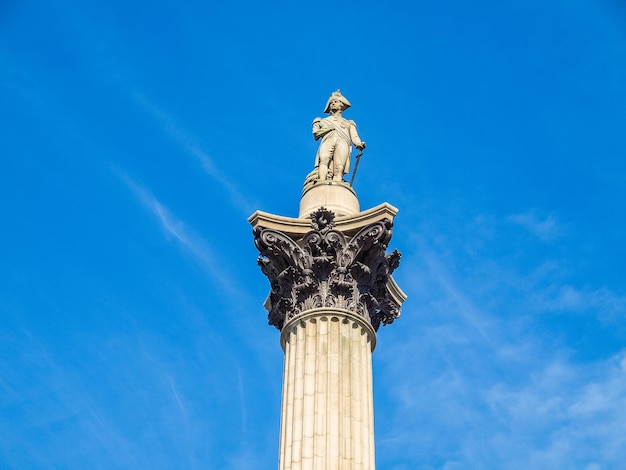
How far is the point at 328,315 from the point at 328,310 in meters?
0.13

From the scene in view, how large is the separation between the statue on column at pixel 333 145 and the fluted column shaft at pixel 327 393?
5.19 meters

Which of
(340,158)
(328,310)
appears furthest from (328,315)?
(340,158)

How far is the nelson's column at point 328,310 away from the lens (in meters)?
25.2

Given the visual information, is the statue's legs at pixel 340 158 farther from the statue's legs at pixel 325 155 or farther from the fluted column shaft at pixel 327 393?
the fluted column shaft at pixel 327 393

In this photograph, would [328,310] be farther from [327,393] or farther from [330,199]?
[330,199]

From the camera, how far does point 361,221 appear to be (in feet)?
93.1

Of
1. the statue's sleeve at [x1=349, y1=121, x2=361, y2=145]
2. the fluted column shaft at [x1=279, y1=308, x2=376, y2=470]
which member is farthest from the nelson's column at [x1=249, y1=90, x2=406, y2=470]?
the statue's sleeve at [x1=349, y1=121, x2=361, y2=145]

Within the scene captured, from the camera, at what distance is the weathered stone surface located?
91.6ft

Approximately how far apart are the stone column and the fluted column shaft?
25 millimetres

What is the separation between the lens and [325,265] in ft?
92.4

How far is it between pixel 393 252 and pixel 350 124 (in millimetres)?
5471

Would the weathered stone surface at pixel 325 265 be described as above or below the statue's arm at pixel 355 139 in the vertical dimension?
below

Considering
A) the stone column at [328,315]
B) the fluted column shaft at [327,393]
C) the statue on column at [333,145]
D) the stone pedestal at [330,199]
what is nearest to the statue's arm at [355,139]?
the statue on column at [333,145]

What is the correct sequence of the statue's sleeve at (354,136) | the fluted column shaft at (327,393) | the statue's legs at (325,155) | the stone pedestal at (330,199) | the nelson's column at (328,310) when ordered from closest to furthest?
the fluted column shaft at (327,393) < the nelson's column at (328,310) < the stone pedestal at (330,199) < the statue's legs at (325,155) < the statue's sleeve at (354,136)
